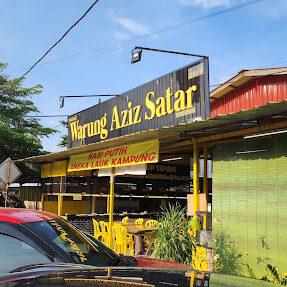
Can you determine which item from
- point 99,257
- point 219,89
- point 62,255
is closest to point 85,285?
point 62,255

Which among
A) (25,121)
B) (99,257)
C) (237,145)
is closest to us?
(99,257)

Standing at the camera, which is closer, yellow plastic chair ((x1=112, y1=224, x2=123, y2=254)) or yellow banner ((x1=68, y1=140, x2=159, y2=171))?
yellow banner ((x1=68, y1=140, x2=159, y2=171))

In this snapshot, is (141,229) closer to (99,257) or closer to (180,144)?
(180,144)

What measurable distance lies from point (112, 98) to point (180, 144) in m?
5.00

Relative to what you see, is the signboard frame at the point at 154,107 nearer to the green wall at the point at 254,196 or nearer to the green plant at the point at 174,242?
the green wall at the point at 254,196

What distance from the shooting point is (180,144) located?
10289mm

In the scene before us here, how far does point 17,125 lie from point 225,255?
26488 millimetres

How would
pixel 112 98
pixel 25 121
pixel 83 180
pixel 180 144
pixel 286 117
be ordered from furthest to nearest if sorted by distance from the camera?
pixel 25 121, pixel 83 180, pixel 112 98, pixel 180 144, pixel 286 117

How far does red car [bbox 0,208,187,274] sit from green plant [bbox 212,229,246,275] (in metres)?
2.65

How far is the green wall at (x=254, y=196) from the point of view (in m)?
6.66

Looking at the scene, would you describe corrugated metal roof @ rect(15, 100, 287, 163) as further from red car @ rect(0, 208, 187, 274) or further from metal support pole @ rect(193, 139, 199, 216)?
red car @ rect(0, 208, 187, 274)

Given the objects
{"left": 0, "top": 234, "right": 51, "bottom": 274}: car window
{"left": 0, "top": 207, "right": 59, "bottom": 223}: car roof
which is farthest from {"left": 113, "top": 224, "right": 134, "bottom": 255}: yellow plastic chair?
{"left": 0, "top": 234, "right": 51, "bottom": 274}: car window

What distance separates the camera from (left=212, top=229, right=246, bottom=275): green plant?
6840 millimetres

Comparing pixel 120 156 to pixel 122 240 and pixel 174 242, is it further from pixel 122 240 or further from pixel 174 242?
pixel 174 242
